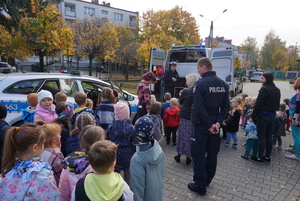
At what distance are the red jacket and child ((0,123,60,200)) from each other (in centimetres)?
377

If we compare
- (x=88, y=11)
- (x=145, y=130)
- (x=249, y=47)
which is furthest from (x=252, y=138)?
(x=249, y=47)

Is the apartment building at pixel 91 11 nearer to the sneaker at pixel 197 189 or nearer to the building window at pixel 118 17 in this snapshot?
the building window at pixel 118 17

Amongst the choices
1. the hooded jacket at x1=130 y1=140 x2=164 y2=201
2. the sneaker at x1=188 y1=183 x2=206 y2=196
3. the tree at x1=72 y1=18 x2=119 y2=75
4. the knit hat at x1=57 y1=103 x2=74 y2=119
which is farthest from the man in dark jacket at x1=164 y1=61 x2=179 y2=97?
the tree at x1=72 y1=18 x2=119 y2=75

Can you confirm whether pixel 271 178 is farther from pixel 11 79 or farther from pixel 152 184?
pixel 11 79

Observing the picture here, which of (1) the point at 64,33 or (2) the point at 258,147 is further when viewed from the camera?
(1) the point at 64,33

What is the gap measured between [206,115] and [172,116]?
7.17ft

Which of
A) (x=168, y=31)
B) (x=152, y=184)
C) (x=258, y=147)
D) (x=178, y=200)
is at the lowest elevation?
(x=178, y=200)

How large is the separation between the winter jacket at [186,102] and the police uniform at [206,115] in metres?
0.71

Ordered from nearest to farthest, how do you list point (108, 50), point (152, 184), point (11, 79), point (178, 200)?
point (152, 184) < point (178, 200) < point (11, 79) < point (108, 50)

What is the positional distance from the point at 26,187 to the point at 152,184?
1193 millimetres

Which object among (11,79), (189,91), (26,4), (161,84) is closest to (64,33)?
(26,4)

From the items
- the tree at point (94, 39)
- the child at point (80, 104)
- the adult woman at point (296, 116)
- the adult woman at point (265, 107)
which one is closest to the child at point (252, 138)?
the adult woman at point (265, 107)

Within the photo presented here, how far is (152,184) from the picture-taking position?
2.17 meters

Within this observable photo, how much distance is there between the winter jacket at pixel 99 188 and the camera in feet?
4.85
